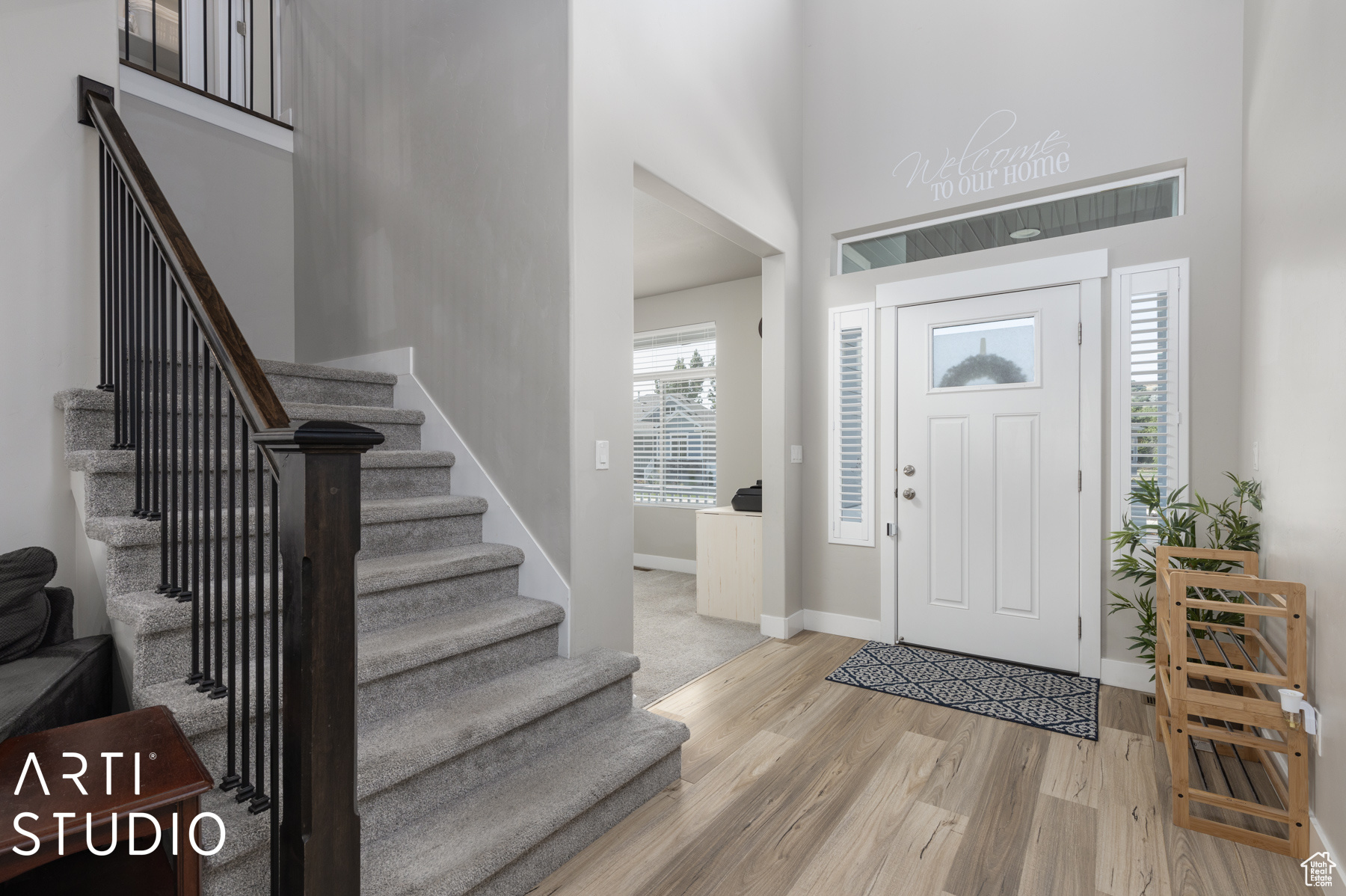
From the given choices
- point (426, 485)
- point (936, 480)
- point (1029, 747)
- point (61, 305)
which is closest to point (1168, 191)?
point (936, 480)

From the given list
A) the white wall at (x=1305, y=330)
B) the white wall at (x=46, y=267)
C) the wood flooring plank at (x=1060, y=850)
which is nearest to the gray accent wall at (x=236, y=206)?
the white wall at (x=46, y=267)

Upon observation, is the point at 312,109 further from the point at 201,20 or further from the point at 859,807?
the point at 859,807

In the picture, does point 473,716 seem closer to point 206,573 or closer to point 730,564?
point 206,573

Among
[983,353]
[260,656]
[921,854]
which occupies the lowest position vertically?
[921,854]

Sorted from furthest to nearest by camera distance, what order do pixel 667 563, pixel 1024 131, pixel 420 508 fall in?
pixel 667 563, pixel 1024 131, pixel 420 508

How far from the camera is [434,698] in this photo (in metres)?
2.02

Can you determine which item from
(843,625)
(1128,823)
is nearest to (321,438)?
(1128,823)

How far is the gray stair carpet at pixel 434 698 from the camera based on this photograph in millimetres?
1576

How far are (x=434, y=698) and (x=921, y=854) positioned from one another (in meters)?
1.53

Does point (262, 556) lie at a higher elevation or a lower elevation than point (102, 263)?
lower

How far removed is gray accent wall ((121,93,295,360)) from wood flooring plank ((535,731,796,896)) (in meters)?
3.35

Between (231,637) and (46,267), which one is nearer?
(231,637)

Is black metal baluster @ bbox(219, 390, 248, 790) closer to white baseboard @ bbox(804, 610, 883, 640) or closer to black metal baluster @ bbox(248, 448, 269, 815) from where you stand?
black metal baluster @ bbox(248, 448, 269, 815)

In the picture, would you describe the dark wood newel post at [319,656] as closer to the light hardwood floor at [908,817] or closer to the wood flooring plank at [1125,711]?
the light hardwood floor at [908,817]
